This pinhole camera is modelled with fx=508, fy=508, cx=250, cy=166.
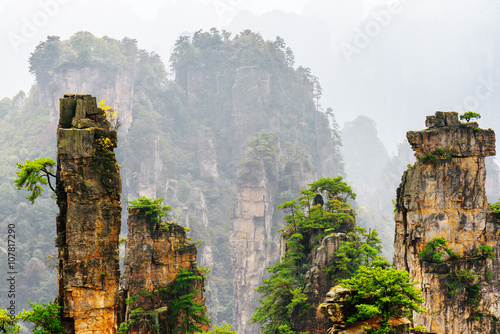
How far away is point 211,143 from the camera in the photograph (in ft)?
267

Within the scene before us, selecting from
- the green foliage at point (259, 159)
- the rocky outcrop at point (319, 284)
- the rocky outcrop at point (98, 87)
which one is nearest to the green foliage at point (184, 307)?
the rocky outcrop at point (319, 284)

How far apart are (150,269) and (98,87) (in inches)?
2164

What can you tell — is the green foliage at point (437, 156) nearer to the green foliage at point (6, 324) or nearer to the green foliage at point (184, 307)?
the green foliage at point (184, 307)

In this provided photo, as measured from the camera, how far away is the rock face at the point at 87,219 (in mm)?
16688

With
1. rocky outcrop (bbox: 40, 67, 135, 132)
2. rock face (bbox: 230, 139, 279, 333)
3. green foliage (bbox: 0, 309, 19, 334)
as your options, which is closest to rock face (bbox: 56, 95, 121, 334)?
green foliage (bbox: 0, 309, 19, 334)

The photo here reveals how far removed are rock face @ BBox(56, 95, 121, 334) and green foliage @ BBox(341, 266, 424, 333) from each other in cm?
803

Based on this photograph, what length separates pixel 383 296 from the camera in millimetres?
15281

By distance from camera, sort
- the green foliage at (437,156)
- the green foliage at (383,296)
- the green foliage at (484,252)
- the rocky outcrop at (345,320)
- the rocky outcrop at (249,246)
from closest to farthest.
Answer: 1. the rocky outcrop at (345,320)
2. the green foliage at (383,296)
3. the green foliage at (484,252)
4. the green foliage at (437,156)
5. the rocky outcrop at (249,246)

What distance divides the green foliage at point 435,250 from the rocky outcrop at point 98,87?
53.1 meters

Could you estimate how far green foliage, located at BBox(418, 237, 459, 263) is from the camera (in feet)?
83.3

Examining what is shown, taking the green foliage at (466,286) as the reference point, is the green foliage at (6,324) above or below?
below

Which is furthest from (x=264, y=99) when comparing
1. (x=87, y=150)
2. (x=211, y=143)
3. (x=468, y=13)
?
(x=468, y=13)

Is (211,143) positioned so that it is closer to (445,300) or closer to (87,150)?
(445,300)

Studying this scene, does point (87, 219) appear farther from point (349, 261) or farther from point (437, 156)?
point (437, 156)
